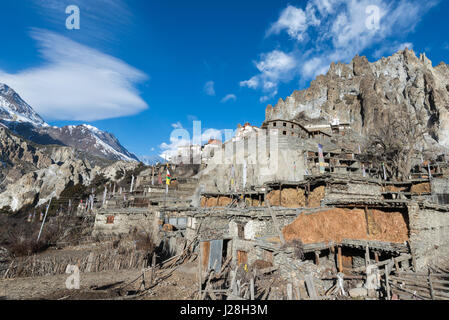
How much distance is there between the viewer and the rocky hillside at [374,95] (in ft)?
286

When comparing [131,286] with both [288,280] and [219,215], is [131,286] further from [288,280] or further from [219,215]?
[219,215]

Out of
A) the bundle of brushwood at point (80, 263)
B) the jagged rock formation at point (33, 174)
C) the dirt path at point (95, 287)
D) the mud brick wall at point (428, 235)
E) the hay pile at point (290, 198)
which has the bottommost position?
the dirt path at point (95, 287)

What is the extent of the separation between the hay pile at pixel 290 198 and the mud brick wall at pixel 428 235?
1077 centimetres

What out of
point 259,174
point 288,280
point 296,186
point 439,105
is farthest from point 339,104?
point 288,280

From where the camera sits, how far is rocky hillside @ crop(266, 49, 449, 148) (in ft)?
286

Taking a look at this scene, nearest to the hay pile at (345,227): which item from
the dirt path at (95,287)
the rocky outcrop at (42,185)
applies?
the dirt path at (95,287)

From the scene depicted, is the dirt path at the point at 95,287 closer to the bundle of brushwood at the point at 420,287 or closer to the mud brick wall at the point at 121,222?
the bundle of brushwood at the point at 420,287

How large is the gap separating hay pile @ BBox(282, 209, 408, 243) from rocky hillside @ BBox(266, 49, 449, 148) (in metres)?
75.4

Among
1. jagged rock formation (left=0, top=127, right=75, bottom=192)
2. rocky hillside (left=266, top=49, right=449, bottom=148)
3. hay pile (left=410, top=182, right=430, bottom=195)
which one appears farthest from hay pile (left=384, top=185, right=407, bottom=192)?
jagged rock formation (left=0, top=127, right=75, bottom=192)

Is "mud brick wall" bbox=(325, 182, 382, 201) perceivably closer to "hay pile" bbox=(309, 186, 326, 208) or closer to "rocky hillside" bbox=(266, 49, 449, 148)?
"hay pile" bbox=(309, 186, 326, 208)
